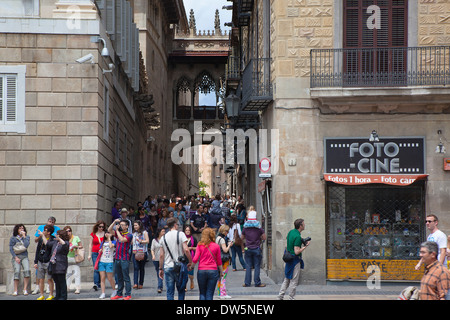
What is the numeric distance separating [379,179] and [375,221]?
1.10 metres

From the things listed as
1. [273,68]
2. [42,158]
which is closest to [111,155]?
[42,158]

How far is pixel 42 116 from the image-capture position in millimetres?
21484

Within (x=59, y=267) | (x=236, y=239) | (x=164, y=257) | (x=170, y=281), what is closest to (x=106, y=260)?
(x=59, y=267)

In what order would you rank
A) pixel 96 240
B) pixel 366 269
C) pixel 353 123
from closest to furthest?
pixel 96 240 → pixel 366 269 → pixel 353 123

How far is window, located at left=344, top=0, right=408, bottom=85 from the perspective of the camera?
20.4m

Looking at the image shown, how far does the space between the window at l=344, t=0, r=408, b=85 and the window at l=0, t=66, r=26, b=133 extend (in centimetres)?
841

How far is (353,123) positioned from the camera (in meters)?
20.5

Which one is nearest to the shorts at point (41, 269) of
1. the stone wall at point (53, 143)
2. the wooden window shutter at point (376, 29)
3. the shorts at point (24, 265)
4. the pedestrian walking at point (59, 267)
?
the shorts at point (24, 265)

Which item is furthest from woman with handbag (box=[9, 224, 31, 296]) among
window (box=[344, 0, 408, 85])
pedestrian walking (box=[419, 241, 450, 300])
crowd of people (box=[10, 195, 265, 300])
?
pedestrian walking (box=[419, 241, 450, 300])

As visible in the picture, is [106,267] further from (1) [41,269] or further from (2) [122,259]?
(1) [41,269]

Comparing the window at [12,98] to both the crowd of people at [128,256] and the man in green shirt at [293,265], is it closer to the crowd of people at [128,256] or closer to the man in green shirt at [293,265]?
the crowd of people at [128,256]

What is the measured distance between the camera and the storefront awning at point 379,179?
791 inches

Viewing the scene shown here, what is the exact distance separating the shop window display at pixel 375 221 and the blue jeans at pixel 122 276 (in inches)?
216

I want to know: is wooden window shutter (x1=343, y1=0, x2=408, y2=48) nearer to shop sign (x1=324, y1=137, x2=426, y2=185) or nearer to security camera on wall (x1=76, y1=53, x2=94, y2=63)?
shop sign (x1=324, y1=137, x2=426, y2=185)
